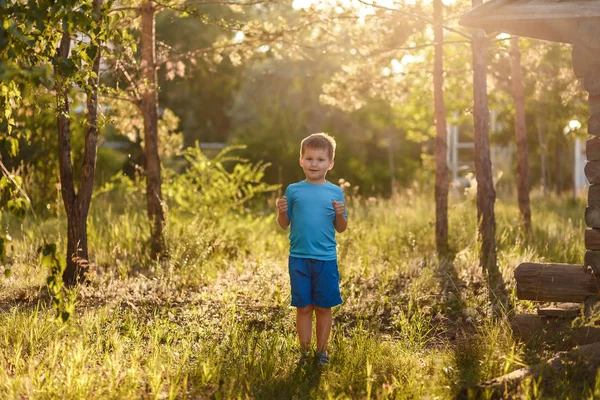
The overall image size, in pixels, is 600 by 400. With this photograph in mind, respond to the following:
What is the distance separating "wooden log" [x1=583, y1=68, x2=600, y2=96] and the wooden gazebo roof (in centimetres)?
28

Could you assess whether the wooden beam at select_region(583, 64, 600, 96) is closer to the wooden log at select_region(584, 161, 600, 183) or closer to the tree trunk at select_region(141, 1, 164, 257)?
the wooden log at select_region(584, 161, 600, 183)

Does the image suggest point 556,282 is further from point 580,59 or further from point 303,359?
point 303,359

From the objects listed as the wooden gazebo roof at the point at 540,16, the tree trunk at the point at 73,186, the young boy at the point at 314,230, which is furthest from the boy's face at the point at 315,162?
the tree trunk at the point at 73,186

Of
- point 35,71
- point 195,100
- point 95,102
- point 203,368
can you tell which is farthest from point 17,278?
point 195,100

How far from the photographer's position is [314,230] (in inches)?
204

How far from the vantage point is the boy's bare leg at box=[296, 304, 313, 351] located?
529cm

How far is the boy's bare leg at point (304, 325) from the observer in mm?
5293

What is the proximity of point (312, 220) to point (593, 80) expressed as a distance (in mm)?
2581

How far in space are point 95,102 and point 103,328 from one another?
2.47 m

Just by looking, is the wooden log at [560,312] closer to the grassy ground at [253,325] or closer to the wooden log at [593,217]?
the grassy ground at [253,325]

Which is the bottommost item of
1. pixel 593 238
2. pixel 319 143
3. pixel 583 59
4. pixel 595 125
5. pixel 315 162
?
pixel 593 238

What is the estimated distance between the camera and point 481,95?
9.43m

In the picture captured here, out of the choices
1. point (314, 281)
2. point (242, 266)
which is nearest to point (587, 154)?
point (314, 281)

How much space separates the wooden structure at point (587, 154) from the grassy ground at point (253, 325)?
1.54ft
